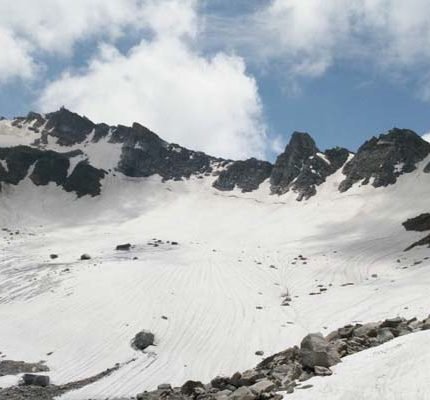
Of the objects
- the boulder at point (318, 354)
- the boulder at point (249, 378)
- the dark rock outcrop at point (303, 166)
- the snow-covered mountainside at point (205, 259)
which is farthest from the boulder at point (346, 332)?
the dark rock outcrop at point (303, 166)

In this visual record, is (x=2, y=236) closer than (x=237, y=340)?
No

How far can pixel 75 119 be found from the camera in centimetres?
16662

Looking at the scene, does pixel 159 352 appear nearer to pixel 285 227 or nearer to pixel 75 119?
pixel 285 227

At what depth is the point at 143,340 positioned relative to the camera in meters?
32.9

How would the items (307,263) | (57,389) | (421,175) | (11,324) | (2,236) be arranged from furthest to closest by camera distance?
(421,175)
(2,236)
(307,263)
(11,324)
(57,389)

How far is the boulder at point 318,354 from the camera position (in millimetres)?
17547

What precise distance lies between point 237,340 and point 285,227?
193 feet

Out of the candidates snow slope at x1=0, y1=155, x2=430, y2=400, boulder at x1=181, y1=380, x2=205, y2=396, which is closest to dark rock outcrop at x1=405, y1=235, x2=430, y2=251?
snow slope at x1=0, y1=155, x2=430, y2=400

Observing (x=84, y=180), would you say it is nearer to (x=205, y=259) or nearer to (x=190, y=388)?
(x=205, y=259)

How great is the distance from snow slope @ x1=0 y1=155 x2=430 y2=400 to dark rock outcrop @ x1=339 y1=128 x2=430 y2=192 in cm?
754

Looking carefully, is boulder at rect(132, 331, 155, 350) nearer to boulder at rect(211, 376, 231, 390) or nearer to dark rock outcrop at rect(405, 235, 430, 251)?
boulder at rect(211, 376, 231, 390)

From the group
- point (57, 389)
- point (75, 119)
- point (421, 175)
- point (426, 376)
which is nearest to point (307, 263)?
point (57, 389)

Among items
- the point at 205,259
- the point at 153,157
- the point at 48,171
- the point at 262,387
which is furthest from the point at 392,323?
the point at 153,157

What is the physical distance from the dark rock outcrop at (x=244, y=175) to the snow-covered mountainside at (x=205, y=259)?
1.56 ft
